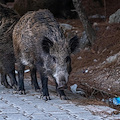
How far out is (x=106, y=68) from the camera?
9.85m

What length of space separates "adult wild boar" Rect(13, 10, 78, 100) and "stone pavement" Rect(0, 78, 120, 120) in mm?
357

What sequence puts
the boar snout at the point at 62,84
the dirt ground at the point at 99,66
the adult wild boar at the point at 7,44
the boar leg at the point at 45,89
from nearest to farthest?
1. the boar snout at the point at 62,84
2. the boar leg at the point at 45,89
3. the adult wild boar at the point at 7,44
4. the dirt ground at the point at 99,66

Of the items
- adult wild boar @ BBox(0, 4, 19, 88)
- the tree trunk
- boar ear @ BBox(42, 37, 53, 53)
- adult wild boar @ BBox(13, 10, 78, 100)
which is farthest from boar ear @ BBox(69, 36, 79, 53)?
the tree trunk

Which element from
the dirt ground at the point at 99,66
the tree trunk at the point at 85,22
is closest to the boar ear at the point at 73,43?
the dirt ground at the point at 99,66

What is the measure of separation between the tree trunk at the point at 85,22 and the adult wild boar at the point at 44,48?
376 centimetres

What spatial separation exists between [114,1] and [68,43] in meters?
9.30

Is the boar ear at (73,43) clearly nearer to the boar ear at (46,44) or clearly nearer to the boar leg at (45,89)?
the boar ear at (46,44)

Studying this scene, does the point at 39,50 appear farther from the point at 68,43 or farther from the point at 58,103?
the point at 58,103

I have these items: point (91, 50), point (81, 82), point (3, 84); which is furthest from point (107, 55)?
point (3, 84)

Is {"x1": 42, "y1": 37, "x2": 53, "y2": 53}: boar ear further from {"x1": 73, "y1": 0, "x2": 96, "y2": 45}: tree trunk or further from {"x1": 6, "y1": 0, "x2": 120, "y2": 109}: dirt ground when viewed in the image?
{"x1": 73, "y1": 0, "x2": 96, "y2": 45}: tree trunk

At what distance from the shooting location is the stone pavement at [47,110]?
533 centimetres

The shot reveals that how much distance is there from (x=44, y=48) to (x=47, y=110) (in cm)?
154

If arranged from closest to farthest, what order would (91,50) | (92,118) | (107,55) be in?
(92,118) < (107,55) < (91,50)

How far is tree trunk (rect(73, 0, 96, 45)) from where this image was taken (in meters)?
11.5
